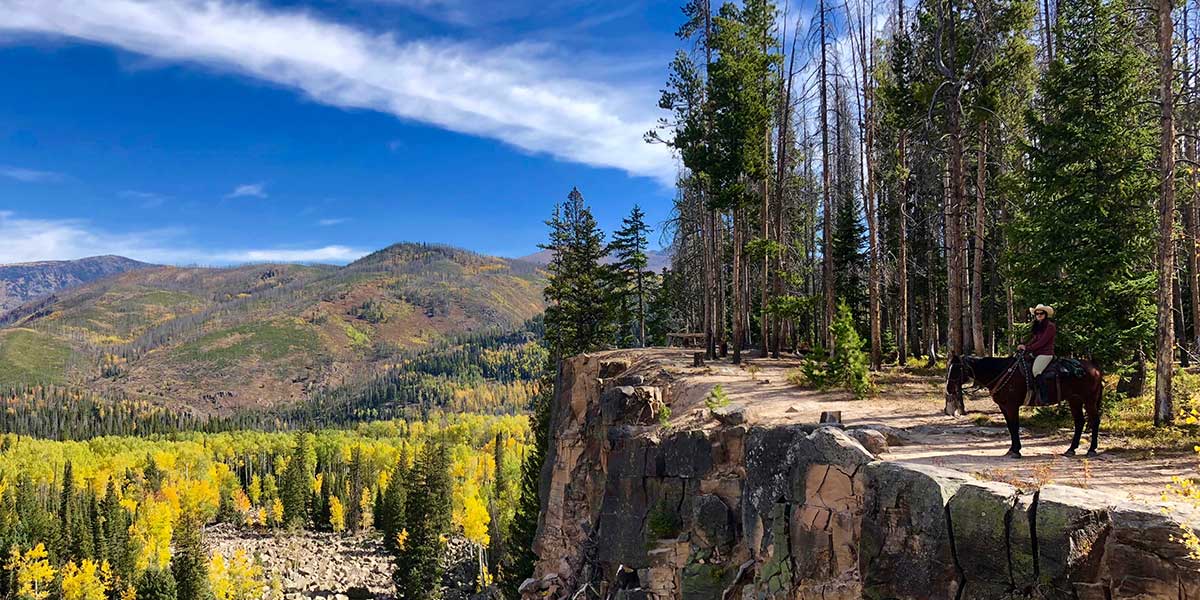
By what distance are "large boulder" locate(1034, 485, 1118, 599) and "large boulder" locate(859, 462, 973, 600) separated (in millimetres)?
1002

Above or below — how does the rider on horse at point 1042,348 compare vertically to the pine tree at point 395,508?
above

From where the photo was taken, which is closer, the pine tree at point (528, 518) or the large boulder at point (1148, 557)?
the large boulder at point (1148, 557)

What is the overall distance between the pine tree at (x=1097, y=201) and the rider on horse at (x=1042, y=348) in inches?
148

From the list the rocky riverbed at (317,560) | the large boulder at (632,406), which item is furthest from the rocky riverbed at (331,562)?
the large boulder at (632,406)

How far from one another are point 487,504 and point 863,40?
6229 centimetres

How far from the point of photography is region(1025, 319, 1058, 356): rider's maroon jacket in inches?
397

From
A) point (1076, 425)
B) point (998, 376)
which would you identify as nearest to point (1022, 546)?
point (1076, 425)

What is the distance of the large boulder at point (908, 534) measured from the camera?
25.3 feet

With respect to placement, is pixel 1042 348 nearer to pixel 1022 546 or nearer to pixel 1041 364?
pixel 1041 364

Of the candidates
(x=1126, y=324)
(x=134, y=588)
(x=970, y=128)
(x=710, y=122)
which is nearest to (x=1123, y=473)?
(x=1126, y=324)

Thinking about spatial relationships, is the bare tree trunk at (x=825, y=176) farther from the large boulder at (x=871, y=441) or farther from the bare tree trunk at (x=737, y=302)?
the large boulder at (x=871, y=441)

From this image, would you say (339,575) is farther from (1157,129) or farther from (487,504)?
(1157,129)

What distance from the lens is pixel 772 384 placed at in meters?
18.7

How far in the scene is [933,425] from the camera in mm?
12484
